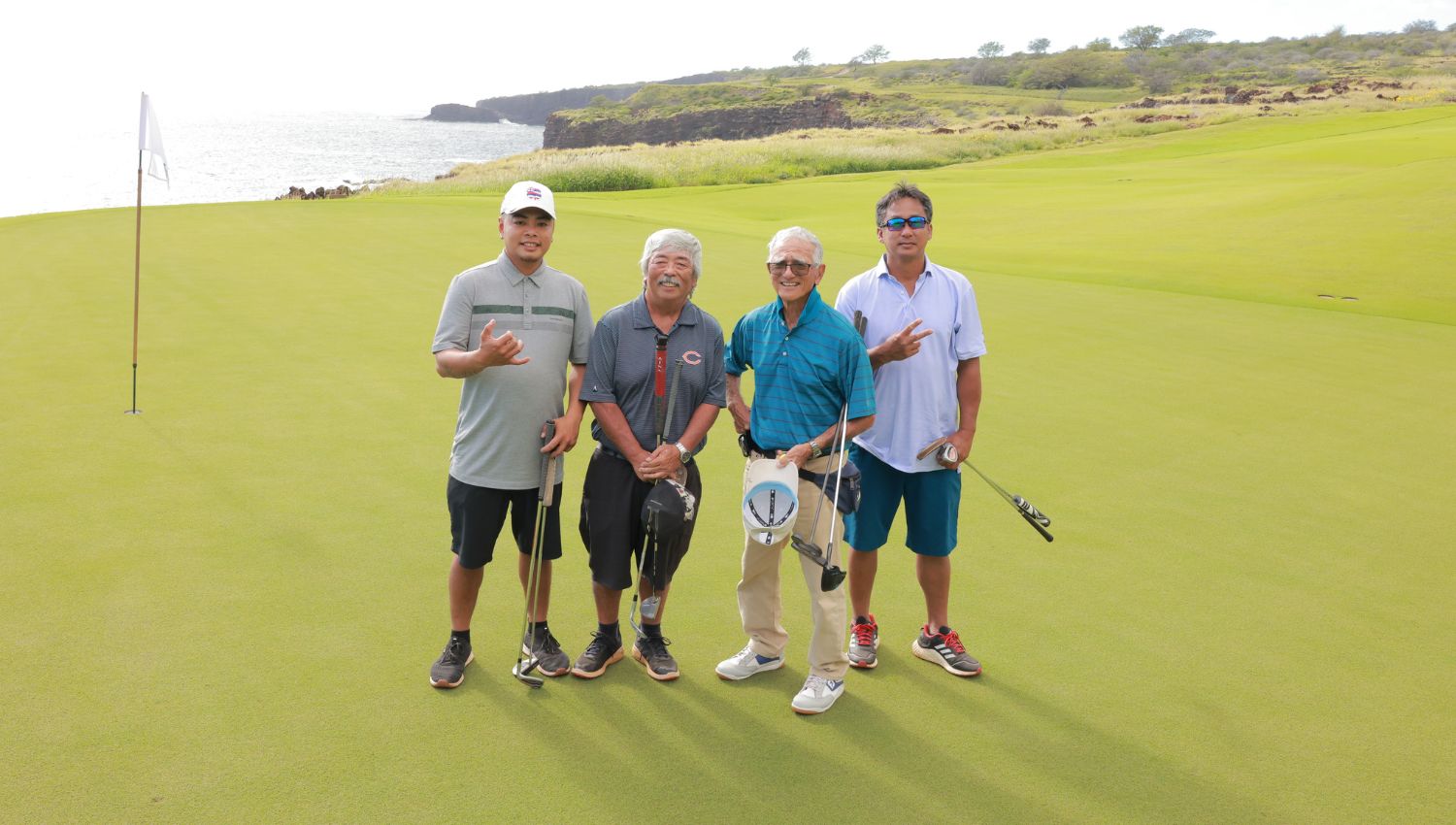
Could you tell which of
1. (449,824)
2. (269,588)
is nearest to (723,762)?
(449,824)

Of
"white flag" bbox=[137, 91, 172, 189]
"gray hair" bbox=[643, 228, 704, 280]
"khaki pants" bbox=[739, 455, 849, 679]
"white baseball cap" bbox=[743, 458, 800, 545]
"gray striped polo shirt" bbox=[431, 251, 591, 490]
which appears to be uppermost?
"white flag" bbox=[137, 91, 172, 189]

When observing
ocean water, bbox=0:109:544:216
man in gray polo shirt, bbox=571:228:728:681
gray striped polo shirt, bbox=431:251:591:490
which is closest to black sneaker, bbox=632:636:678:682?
man in gray polo shirt, bbox=571:228:728:681

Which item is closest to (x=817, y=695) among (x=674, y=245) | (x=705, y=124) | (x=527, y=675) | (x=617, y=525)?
(x=617, y=525)

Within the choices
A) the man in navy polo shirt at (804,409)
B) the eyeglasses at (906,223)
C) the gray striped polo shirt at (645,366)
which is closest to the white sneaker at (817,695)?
the man in navy polo shirt at (804,409)

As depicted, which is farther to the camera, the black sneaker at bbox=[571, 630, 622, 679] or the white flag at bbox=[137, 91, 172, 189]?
the white flag at bbox=[137, 91, 172, 189]

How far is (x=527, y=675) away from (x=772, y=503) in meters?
1.19

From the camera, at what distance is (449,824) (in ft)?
10.2

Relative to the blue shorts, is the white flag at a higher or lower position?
higher

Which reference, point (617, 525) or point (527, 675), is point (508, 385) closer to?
point (617, 525)

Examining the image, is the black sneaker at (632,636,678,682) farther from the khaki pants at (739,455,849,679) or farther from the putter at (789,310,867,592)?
the putter at (789,310,867,592)

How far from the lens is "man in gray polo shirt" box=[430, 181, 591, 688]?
3.90m

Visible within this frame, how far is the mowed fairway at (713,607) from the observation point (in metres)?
3.38

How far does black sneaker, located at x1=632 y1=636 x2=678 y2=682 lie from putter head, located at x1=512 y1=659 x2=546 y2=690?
0.42 metres

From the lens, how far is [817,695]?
3908 mm
